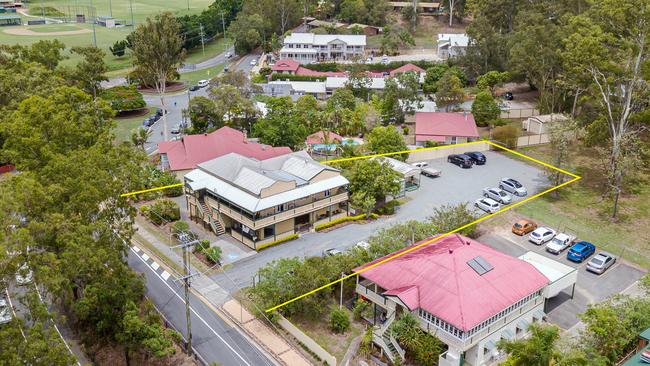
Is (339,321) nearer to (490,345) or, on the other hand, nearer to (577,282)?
(490,345)

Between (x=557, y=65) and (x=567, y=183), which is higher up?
(x=557, y=65)

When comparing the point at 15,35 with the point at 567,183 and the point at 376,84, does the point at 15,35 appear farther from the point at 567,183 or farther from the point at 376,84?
the point at 567,183

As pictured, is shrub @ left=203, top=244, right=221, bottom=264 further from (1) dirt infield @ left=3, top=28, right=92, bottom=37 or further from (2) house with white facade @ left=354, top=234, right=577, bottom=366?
(1) dirt infield @ left=3, top=28, right=92, bottom=37

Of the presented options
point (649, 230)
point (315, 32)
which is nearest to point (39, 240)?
point (649, 230)

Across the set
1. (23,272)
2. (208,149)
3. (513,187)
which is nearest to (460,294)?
(23,272)

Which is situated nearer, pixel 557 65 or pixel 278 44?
pixel 557 65

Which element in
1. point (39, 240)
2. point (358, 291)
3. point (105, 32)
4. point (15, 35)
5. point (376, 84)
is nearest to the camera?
point (39, 240)
